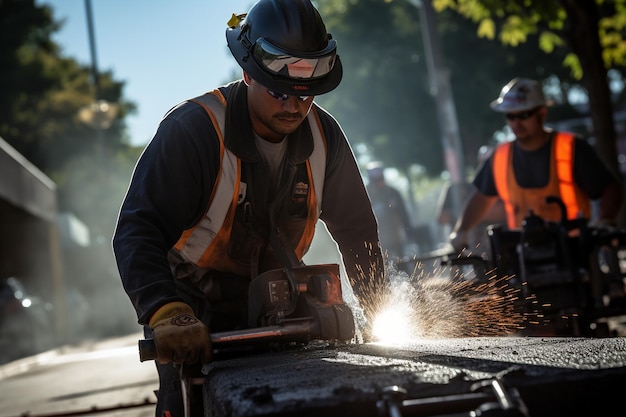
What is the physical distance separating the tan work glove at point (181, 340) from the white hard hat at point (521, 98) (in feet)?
17.9

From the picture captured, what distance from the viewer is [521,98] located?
336 inches

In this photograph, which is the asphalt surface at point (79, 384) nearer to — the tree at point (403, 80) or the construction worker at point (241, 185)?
the construction worker at point (241, 185)

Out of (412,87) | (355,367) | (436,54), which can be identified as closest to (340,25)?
(412,87)

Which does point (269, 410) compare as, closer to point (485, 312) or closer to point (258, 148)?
point (258, 148)

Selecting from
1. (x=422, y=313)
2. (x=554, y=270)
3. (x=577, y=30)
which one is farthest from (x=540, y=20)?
(x=422, y=313)

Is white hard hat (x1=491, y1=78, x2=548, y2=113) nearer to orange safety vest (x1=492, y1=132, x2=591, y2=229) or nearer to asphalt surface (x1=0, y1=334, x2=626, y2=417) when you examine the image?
orange safety vest (x1=492, y1=132, x2=591, y2=229)

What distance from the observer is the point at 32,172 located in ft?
78.6

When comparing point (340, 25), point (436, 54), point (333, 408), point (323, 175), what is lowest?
point (333, 408)

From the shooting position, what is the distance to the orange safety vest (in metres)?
8.02

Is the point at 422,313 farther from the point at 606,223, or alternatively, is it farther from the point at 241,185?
the point at 606,223

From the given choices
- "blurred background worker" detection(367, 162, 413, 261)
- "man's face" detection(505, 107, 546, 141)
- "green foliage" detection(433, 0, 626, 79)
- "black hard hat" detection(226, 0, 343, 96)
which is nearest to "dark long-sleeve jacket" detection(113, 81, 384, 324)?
"black hard hat" detection(226, 0, 343, 96)

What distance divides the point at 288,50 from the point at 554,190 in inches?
178

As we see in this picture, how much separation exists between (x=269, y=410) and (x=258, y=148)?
2.03 metres

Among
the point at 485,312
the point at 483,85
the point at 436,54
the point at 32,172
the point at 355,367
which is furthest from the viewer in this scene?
the point at 483,85
